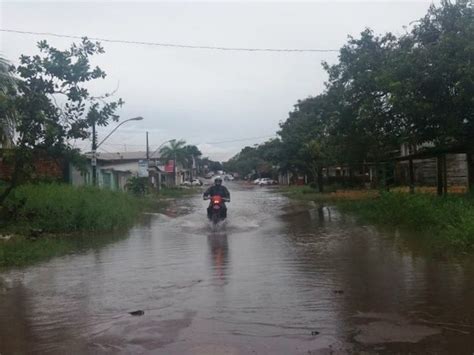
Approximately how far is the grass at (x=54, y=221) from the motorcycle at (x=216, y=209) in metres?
3.05

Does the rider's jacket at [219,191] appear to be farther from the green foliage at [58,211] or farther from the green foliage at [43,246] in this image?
the green foliage at [43,246]

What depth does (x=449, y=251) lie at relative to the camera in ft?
35.4

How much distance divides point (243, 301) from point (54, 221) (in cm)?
1034

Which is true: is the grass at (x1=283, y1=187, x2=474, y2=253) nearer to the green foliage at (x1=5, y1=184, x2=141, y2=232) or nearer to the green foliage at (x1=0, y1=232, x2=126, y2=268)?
the green foliage at (x1=0, y1=232, x2=126, y2=268)

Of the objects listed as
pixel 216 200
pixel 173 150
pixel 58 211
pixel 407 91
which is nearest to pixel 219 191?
pixel 216 200

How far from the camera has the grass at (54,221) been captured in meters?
12.9

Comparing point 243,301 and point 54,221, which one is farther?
point 54,221

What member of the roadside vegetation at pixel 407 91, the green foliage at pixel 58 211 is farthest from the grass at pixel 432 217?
the green foliage at pixel 58 211

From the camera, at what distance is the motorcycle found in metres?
17.8

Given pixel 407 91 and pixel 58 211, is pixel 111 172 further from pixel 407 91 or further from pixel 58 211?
pixel 407 91

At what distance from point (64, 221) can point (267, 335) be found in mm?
11627

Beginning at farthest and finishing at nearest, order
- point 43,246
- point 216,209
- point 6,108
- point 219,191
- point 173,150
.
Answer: point 173,150 → point 219,191 → point 216,209 → point 6,108 → point 43,246

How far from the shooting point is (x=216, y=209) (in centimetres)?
1781

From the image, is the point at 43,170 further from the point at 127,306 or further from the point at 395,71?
the point at 127,306
